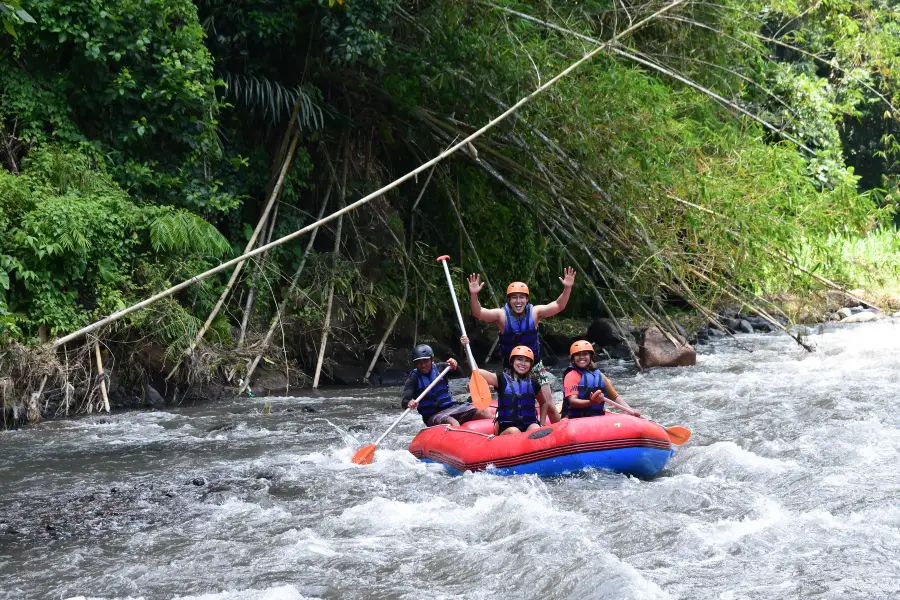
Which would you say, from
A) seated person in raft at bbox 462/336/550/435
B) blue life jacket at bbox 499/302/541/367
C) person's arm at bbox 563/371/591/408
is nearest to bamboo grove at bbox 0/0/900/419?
blue life jacket at bbox 499/302/541/367

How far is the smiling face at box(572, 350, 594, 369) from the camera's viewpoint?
668 centimetres

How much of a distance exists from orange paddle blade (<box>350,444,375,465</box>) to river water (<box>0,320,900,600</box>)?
0.20 feet

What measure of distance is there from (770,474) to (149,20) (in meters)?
7.07

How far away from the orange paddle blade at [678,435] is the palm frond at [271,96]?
225 inches

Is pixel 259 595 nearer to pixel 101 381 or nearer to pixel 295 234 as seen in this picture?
pixel 295 234

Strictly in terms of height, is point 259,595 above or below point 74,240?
below

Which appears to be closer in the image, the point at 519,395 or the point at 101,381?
the point at 519,395

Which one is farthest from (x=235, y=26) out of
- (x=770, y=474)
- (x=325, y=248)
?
(x=770, y=474)

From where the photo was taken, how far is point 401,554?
4.79 metres

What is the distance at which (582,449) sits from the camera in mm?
5977

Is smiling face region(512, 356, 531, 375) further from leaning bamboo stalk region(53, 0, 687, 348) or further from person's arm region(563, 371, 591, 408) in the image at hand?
leaning bamboo stalk region(53, 0, 687, 348)

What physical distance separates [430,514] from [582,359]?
176cm

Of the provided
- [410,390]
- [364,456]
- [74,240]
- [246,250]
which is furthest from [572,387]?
[246,250]

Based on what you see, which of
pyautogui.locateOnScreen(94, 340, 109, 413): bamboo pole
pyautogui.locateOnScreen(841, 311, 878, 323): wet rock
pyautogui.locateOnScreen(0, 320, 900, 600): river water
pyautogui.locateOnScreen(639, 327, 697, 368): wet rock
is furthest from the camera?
pyautogui.locateOnScreen(841, 311, 878, 323): wet rock
